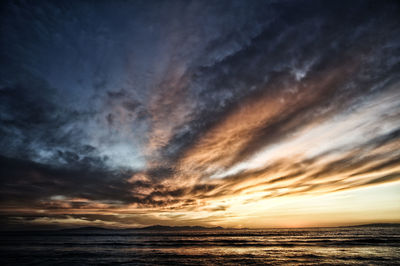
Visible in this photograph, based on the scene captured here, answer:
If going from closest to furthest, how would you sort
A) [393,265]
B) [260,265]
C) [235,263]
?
[393,265] < [260,265] < [235,263]

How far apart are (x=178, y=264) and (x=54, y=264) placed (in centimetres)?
1739

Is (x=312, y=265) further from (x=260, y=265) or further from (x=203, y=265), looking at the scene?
(x=203, y=265)

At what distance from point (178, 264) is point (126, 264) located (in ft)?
23.9

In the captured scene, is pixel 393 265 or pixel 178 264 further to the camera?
pixel 178 264

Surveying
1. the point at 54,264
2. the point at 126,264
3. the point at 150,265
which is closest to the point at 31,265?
Result: the point at 54,264

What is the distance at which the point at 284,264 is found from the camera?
2266 centimetres

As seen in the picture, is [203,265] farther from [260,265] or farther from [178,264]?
[260,265]

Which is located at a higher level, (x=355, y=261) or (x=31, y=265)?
(x=31, y=265)

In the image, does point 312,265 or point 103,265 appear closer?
point 312,265

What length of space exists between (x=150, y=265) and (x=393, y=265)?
30.8 m

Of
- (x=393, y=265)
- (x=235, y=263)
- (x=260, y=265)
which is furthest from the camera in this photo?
(x=235, y=263)

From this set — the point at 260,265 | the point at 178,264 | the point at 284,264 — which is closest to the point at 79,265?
the point at 178,264

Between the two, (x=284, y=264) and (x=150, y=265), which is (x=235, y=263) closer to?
(x=284, y=264)

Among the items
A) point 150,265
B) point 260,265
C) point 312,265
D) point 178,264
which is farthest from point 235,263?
point 150,265
